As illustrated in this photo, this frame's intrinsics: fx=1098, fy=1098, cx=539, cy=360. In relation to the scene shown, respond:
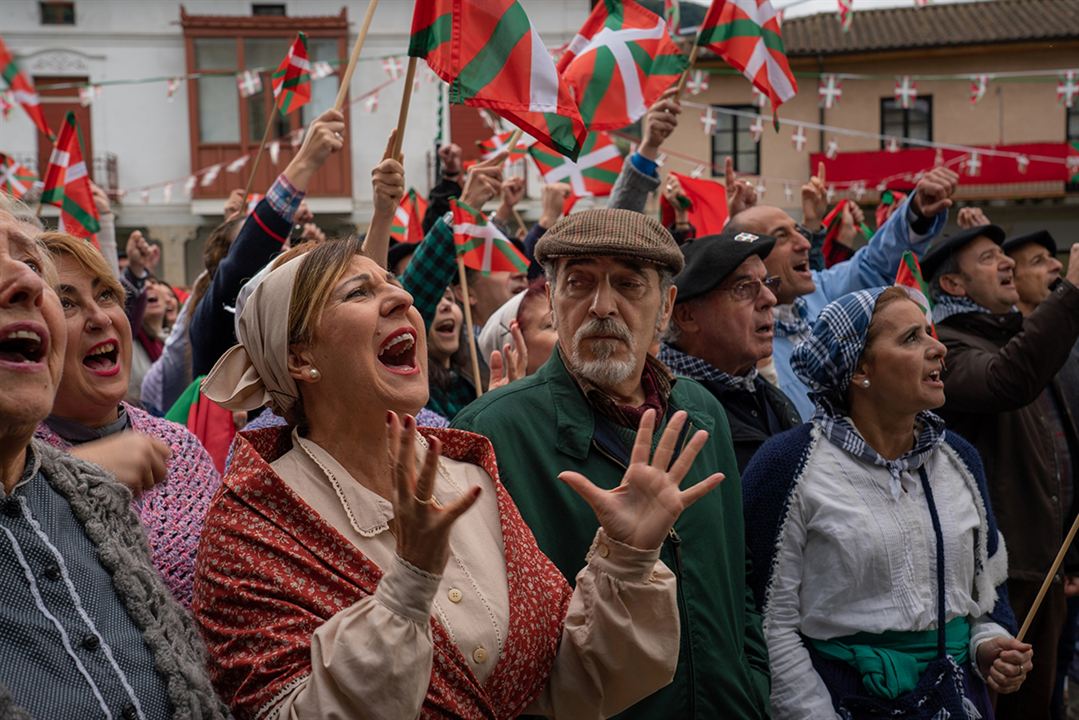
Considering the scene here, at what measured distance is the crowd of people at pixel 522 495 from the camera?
6.14ft

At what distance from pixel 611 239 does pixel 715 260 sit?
106cm

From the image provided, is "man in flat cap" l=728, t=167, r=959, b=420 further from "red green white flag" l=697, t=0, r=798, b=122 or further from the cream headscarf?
the cream headscarf

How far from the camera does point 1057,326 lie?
4410mm

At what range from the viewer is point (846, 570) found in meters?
3.18

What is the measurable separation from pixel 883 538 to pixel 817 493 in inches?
8.9

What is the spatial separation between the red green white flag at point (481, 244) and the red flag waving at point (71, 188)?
6.91 ft

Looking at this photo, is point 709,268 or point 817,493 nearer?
point 817,493

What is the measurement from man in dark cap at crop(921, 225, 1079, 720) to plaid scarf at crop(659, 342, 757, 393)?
1149 millimetres

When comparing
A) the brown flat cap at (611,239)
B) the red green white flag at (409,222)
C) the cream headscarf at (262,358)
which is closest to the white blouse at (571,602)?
the cream headscarf at (262,358)

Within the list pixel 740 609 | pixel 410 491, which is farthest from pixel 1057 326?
pixel 410 491

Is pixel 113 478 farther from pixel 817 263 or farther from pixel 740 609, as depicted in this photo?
pixel 817 263

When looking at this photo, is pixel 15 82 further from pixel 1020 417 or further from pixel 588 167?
pixel 1020 417

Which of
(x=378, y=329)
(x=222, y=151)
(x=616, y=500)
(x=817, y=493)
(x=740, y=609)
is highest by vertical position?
(x=222, y=151)

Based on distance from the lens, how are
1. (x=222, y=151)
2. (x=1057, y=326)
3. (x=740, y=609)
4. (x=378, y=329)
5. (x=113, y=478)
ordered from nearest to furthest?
(x=113, y=478), (x=378, y=329), (x=740, y=609), (x=1057, y=326), (x=222, y=151)
